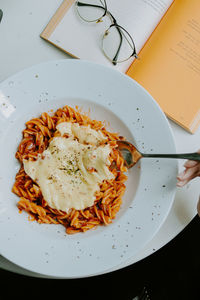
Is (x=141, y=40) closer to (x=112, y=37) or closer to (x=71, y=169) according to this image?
(x=112, y=37)

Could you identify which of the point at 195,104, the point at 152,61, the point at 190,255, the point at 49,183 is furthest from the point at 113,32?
the point at 190,255

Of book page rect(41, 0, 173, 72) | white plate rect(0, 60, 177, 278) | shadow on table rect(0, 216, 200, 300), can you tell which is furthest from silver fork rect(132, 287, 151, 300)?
book page rect(41, 0, 173, 72)

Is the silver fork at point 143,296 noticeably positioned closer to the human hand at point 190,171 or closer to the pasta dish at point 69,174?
the pasta dish at point 69,174

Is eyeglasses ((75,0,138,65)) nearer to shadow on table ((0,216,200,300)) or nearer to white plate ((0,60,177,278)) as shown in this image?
white plate ((0,60,177,278))

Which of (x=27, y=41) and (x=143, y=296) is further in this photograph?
(x=143, y=296)

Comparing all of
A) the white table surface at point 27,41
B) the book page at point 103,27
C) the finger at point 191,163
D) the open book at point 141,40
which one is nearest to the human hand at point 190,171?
the finger at point 191,163

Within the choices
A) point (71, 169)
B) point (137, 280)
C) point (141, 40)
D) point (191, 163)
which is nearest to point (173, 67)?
point (141, 40)
